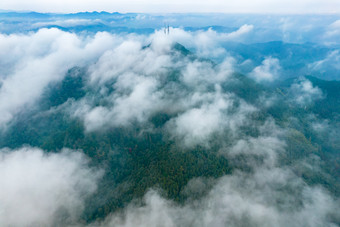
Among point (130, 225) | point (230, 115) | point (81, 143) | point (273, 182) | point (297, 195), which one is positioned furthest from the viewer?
point (230, 115)

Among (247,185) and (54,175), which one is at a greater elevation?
(247,185)

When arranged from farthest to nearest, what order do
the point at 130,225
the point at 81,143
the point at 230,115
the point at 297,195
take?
1. the point at 230,115
2. the point at 81,143
3. the point at 297,195
4. the point at 130,225

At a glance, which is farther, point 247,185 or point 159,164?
point 159,164

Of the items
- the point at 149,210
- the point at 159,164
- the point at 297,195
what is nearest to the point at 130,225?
the point at 149,210

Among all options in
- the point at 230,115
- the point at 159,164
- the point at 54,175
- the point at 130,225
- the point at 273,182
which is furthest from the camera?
the point at 230,115

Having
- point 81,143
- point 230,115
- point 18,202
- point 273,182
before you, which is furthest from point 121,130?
point 273,182

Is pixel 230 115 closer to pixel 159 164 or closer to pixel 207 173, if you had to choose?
pixel 207 173

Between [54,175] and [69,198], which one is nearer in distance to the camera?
[69,198]

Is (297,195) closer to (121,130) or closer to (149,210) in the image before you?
(149,210)

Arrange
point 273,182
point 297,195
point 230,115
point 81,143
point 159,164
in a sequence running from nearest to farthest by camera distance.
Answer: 1. point 297,195
2. point 273,182
3. point 159,164
4. point 81,143
5. point 230,115
